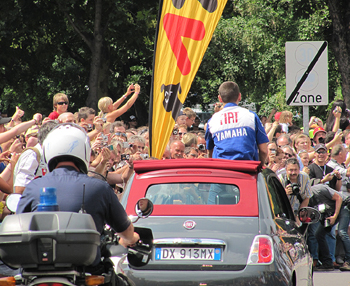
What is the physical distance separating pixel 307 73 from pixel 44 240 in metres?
8.29

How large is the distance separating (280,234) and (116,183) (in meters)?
3.98

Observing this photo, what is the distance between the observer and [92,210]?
372 cm

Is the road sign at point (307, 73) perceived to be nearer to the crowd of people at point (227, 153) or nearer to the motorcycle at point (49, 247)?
the crowd of people at point (227, 153)

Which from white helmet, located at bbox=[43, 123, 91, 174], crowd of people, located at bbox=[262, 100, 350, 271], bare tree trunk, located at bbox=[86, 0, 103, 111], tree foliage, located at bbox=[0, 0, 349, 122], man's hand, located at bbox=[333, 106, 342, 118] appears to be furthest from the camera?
tree foliage, located at bbox=[0, 0, 349, 122]

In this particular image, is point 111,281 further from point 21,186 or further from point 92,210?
point 21,186

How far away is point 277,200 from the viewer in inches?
240

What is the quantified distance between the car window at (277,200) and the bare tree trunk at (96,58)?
17.0 m

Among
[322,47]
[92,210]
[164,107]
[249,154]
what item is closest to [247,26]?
[322,47]

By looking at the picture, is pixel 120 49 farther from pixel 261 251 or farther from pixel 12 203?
pixel 12 203

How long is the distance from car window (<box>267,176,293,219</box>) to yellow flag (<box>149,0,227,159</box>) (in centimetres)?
289

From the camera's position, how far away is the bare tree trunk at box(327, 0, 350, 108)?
21500mm

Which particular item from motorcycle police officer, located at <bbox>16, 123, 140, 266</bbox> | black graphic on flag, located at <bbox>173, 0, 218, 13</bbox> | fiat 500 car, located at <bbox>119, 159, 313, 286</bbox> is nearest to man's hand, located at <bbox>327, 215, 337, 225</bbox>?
black graphic on flag, located at <bbox>173, 0, 218, 13</bbox>

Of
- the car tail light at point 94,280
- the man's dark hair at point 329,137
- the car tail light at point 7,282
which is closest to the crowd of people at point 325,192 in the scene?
the man's dark hair at point 329,137

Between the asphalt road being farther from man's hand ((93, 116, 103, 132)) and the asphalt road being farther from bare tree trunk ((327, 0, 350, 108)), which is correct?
bare tree trunk ((327, 0, 350, 108))
